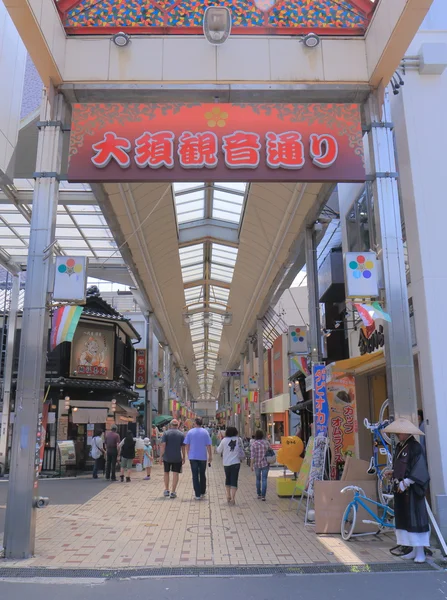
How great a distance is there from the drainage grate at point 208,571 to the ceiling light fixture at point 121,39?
6.55 meters

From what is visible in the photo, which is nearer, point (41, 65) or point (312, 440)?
point (41, 65)

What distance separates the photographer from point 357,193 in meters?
10.8

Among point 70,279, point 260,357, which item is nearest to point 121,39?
point 70,279

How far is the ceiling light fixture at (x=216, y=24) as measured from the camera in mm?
6871

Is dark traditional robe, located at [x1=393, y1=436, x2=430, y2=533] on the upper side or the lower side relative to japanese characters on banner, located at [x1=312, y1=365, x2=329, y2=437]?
lower

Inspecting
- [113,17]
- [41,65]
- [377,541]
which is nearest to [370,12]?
[113,17]

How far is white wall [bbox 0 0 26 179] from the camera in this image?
879 centimetres

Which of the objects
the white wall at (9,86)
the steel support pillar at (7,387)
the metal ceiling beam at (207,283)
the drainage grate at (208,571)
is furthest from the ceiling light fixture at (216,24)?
the metal ceiling beam at (207,283)

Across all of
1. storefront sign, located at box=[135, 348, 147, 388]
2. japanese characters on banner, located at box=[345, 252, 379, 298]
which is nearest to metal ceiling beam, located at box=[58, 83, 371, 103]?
japanese characters on banner, located at box=[345, 252, 379, 298]

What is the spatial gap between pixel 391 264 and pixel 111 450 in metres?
9.73

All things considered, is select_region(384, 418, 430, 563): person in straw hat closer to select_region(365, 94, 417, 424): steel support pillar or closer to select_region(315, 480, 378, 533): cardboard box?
select_region(365, 94, 417, 424): steel support pillar

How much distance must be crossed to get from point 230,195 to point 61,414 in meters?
8.58

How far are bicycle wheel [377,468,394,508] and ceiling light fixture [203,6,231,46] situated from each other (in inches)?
238

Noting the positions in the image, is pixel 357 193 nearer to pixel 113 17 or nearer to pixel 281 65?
pixel 281 65
